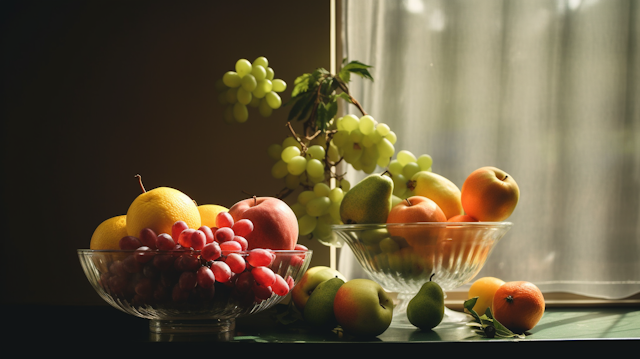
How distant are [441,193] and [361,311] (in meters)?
0.32

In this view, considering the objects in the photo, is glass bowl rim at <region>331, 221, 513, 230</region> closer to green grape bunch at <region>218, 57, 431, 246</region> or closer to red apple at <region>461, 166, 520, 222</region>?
red apple at <region>461, 166, 520, 222</region>

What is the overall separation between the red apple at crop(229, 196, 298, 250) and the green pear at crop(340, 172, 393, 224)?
142mm

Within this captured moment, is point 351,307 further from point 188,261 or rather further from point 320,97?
point 320,97

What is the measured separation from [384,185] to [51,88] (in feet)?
2.84

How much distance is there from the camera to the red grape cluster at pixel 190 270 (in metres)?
0.58

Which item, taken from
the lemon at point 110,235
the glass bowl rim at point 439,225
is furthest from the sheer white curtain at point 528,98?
the lemon at point 110,235

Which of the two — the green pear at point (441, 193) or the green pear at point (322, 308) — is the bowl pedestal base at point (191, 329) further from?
the green pear at point (441, 193)

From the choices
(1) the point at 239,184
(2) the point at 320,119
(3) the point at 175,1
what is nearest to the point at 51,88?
(3) the point at 175,1

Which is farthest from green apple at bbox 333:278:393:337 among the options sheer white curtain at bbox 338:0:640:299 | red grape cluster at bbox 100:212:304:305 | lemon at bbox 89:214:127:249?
sheer white curtain at bbox 338:0:640:299

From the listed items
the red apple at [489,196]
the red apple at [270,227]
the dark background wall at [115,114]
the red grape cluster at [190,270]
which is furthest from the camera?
the dark background wall at [115,114]

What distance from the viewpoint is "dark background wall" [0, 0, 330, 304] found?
106 centimetres

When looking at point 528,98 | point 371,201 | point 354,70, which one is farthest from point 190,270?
point 528,98

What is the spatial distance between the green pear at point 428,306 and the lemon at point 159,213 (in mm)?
377

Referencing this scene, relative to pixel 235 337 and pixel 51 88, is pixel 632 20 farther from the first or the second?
pixel 51 88
